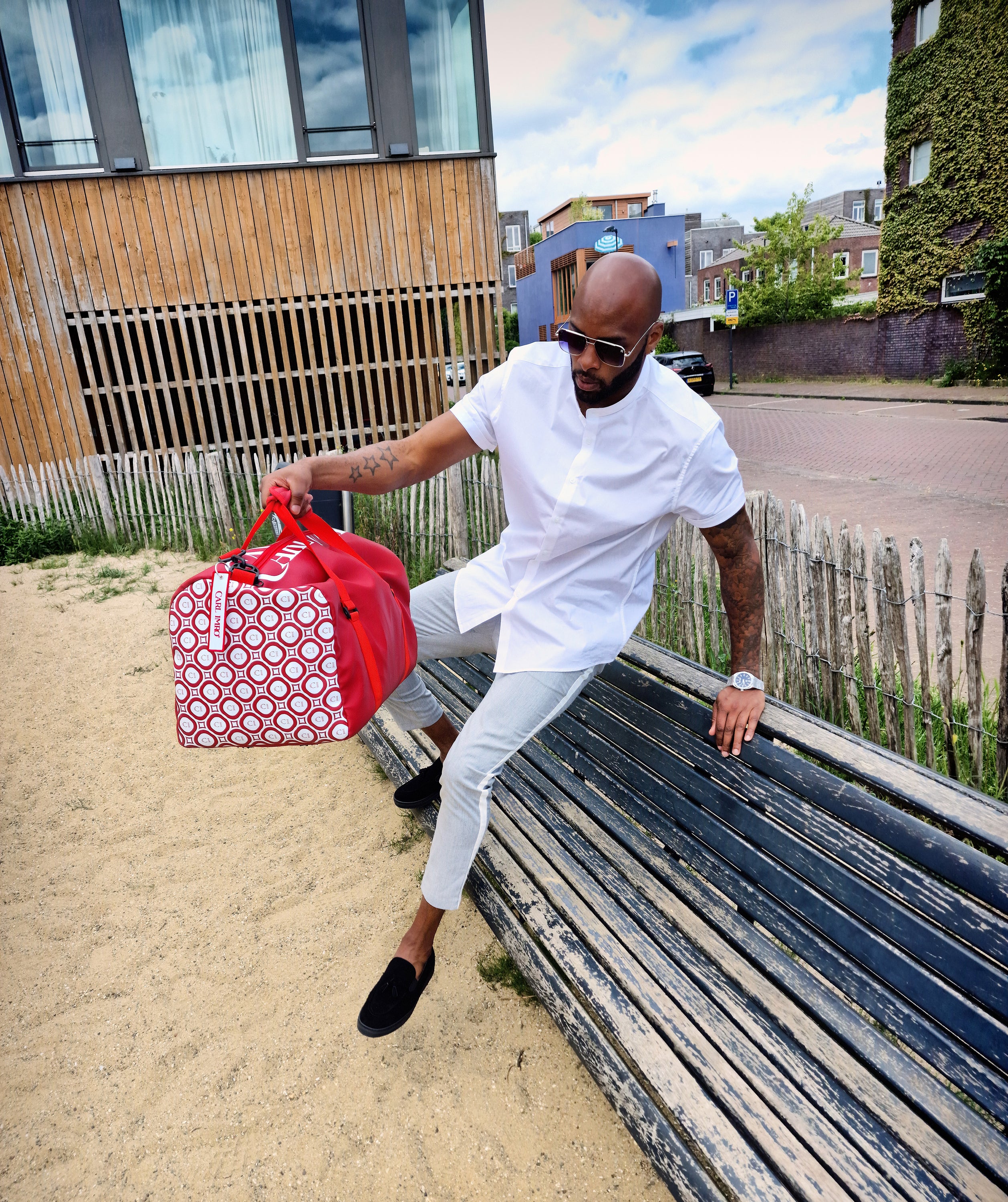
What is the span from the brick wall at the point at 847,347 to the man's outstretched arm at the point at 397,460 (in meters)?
23.4

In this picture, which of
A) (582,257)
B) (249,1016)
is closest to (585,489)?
(249,1016)

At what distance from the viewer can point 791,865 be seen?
196 cm

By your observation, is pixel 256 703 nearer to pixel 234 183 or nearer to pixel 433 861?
pixel 433 861

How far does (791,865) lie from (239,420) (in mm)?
9594

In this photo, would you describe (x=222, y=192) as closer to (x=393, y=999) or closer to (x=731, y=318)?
(x=393, y=999)

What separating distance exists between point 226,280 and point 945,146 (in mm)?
21017

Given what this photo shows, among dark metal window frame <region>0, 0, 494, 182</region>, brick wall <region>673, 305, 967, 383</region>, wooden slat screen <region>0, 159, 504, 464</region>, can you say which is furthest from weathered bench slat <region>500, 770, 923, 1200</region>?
brick wall <region>673, 305, 967, 383</region>

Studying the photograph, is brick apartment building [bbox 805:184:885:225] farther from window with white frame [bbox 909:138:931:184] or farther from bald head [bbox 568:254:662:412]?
bald head [bbox 568:254:662:412]

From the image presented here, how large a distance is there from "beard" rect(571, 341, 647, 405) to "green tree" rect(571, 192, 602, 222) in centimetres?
5166

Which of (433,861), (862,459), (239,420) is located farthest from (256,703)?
(862,459)

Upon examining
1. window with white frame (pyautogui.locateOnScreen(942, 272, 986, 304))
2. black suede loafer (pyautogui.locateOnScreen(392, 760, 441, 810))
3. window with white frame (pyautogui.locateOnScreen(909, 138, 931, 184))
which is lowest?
black suede loafer (pyautogui.locateOnScreen(392, 760, 441, 810))

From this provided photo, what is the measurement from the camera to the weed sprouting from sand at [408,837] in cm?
328

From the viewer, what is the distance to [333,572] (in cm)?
217

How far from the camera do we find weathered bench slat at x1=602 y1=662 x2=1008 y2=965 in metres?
1.59
